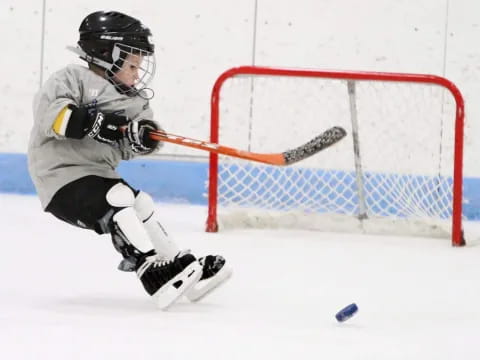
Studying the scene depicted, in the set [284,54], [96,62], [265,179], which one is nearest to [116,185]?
[96,62]

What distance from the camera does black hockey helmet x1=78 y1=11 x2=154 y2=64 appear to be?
2275 millimetres

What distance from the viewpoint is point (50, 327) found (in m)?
1.87

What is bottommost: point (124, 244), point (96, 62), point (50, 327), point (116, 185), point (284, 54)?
point (50, 327)

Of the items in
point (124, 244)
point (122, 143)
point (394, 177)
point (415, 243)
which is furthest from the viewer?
point (394, 177)

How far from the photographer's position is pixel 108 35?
2.27 m

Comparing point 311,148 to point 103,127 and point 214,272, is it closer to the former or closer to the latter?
point 214,272

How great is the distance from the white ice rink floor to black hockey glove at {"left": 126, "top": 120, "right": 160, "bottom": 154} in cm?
40

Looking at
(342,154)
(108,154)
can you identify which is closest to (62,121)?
(108,154)

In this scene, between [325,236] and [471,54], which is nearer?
[325,236]

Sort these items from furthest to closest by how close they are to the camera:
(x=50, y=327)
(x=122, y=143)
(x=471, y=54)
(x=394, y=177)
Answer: (x=471, y=54)
(x=394, y=177)
(x=122, y=143)
(x=50, y=327)

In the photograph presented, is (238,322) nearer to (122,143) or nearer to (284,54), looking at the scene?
(122,143)

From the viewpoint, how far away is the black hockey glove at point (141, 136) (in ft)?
7.16

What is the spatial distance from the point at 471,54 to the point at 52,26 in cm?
232

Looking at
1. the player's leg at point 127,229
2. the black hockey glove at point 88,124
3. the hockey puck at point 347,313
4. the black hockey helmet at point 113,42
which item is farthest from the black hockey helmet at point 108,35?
the hockey puck at point 347,313
